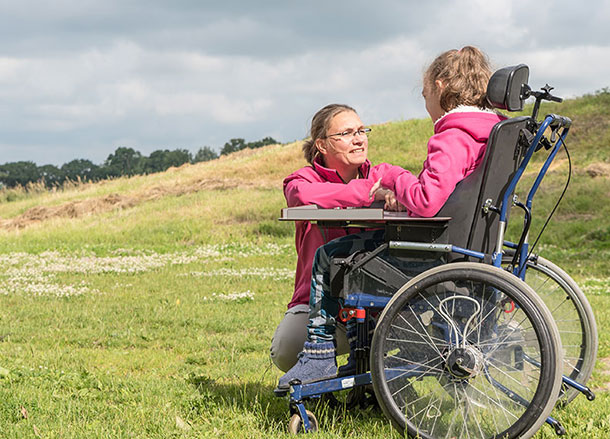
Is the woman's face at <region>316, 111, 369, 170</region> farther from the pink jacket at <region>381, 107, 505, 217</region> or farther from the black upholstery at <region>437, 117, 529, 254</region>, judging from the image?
the black upholstery at <region>437, 117, 529, 254</region>

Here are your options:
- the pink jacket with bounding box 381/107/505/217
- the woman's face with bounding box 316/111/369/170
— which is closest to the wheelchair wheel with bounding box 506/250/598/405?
the pink jacket with bounding box 381/107/505/217

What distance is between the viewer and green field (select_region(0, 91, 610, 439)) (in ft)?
14.0

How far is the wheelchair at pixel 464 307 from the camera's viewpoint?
3.34m

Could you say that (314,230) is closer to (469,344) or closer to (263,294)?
(469,344)

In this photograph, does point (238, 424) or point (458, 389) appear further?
point (238, 424)

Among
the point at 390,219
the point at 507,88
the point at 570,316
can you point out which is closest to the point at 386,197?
the point at 390,219

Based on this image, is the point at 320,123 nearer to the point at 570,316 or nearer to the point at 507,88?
the point at 507,88

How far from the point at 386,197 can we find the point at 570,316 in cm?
146

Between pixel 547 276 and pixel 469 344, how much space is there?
1100 mm

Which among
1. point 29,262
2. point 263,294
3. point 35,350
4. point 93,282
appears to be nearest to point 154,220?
point 29,262

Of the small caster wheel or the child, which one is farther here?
the small caster wheel

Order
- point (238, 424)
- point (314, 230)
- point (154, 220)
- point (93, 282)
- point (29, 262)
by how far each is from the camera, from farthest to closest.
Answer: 1. point (154, 220)
2. point (29, 262)
3. point (93, 282)
4. point (314, 230)
5. point (238, 424)

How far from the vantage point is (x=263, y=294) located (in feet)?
35.5

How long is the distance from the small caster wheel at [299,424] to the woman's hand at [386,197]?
1219 mm
